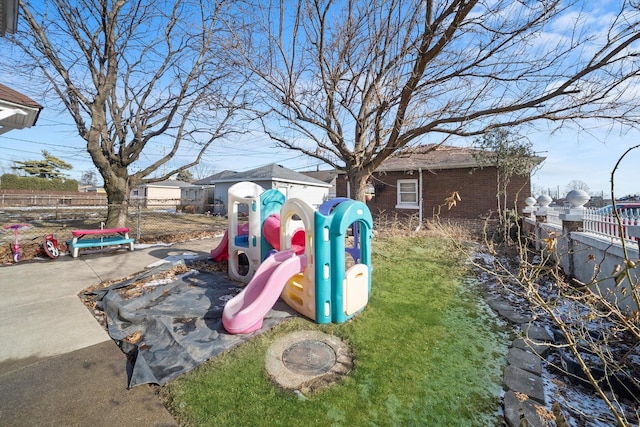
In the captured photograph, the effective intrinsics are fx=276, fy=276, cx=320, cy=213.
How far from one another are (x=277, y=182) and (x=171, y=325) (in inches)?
662

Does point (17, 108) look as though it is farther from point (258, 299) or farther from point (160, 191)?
point (160, 191)

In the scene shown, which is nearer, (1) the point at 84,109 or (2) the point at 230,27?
(2) the point at 230,27

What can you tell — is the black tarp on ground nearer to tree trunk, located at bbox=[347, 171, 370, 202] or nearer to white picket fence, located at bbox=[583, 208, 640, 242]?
tree trunk, located at bbox=[347, 171, 370, 202]

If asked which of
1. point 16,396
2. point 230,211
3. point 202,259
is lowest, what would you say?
point 16,396

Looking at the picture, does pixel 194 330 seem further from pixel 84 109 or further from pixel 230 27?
pixel 84 109

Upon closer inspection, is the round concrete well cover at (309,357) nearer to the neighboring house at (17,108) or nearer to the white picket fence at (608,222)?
the white picket fence at (608,222)

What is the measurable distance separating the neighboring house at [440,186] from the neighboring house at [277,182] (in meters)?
5.68

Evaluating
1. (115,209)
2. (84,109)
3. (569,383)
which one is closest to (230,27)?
(84,109)

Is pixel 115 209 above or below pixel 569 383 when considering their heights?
above

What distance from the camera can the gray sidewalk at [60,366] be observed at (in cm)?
225

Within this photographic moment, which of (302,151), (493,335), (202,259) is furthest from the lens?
(302,151)

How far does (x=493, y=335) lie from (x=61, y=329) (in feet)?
18.4

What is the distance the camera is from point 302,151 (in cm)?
890

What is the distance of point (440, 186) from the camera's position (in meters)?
14.2
